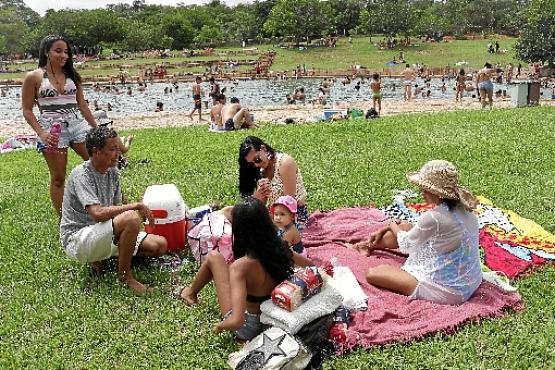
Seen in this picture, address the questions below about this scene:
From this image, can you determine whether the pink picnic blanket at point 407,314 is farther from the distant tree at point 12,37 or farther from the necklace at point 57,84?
the distant tree at point 12,37

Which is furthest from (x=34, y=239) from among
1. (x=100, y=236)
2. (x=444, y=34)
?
(x=444, y=34)

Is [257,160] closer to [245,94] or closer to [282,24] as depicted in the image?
[245,94]

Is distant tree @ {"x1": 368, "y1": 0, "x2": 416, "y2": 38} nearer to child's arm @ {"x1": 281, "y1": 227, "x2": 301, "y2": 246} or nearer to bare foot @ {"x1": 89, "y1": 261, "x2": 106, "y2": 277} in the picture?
child's arm @ {"x1": 281, "y1": 227, "x2": 301, "y2": 246}

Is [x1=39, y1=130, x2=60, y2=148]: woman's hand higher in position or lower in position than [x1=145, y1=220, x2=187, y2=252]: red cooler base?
higher

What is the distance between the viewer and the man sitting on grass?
4.67 m

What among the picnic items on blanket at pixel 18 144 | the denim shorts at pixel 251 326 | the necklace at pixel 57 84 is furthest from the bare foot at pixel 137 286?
the picnic items on blanket at pixel 18 144

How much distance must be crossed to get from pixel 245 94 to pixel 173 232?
93.7 feet

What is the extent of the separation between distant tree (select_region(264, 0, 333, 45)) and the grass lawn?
57.9 meters

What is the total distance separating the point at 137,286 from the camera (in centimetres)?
476

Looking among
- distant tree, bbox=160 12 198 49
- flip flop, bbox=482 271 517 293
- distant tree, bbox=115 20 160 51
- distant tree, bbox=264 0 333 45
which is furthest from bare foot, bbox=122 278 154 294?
distant tree, bbox=160 12 198 49

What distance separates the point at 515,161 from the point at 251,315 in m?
6.12

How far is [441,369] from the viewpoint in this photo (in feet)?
11.7

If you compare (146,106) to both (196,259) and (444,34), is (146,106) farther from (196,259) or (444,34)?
(444,34)

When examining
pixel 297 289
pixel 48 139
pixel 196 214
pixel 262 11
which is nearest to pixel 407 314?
pixel 297 289
